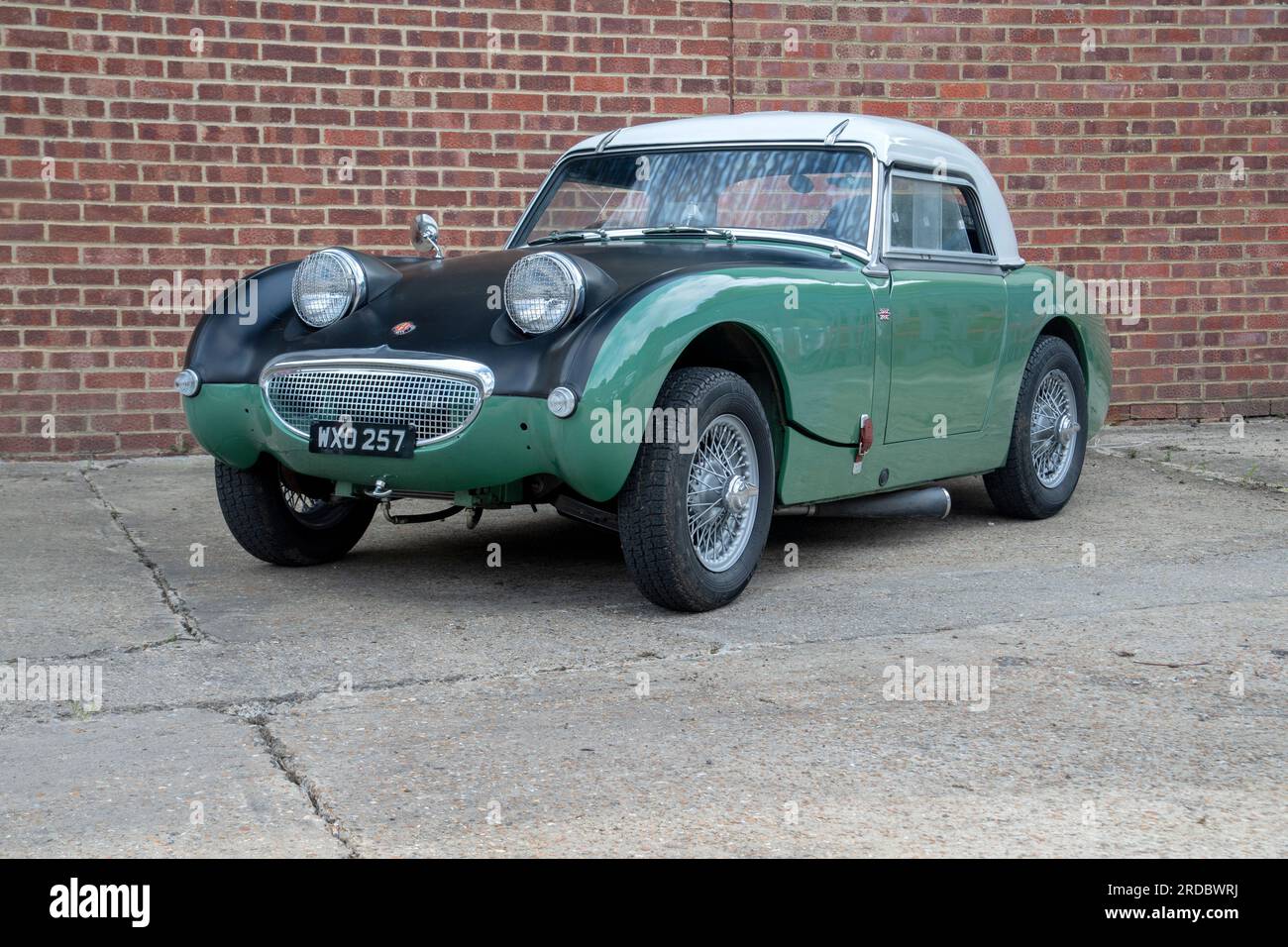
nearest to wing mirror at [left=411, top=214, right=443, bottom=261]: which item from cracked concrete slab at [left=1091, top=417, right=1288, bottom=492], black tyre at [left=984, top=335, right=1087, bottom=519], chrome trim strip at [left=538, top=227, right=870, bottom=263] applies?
chrome trim strip at [left=538, top=227, right=870, bottom=263]

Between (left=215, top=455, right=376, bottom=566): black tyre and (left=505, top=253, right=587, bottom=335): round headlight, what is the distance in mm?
987

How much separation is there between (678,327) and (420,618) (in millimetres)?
1152

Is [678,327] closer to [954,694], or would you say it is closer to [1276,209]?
[954,694]

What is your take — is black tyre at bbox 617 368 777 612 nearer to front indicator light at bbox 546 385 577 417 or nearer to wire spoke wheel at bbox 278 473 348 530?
front indicator light at bbox 546 385 577 417

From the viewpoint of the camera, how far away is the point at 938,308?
549 cm

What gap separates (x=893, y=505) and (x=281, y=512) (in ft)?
6.89

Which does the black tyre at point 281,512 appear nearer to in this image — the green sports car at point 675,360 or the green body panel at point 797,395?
the green sports car at point 675,360

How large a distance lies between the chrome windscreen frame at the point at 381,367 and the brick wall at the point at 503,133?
3.59 meters

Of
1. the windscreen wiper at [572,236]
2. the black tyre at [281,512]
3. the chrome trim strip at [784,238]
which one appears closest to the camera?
the black tyre at [281,512]

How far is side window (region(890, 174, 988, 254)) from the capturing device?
5.58 m

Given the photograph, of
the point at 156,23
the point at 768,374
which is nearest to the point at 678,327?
the point at 768,374

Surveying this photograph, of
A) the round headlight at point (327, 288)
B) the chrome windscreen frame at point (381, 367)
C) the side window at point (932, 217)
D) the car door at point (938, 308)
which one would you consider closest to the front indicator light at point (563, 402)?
the chrome windscreen frame at point (381, 367)

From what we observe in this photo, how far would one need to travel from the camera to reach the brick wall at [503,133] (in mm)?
7777
